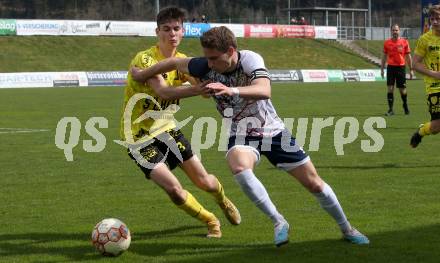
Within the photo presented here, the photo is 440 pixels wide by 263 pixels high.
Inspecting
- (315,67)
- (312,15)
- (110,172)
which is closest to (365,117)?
(110,172)

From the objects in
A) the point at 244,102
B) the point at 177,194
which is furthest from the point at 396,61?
the point at 244,102

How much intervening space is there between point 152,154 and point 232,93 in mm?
1544

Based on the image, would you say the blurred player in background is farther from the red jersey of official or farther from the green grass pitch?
the red jersey of official

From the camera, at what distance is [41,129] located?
65.0 feet

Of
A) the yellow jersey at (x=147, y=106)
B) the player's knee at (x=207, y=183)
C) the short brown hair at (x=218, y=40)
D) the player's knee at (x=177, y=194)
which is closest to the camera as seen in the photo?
the short brown hair at (x=218, y=40)

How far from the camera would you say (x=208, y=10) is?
91.4 meters

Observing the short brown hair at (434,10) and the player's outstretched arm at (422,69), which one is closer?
the short brown hair at (434,10)

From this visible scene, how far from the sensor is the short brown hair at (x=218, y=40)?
651 cm

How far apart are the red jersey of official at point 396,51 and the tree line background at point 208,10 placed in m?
52.6

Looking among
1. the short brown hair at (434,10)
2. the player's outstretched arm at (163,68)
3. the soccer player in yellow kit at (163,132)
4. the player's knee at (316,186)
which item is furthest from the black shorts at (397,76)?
the player's outstretched arm at (163,68)

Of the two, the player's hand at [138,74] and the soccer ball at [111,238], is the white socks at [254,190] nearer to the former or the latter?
the soccer ball at [111,238]

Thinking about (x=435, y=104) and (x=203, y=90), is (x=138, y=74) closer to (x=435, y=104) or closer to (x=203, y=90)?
(x=203, y=90)

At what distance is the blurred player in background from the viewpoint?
6.78 meters

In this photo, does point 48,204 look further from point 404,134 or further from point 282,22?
point 282,22
